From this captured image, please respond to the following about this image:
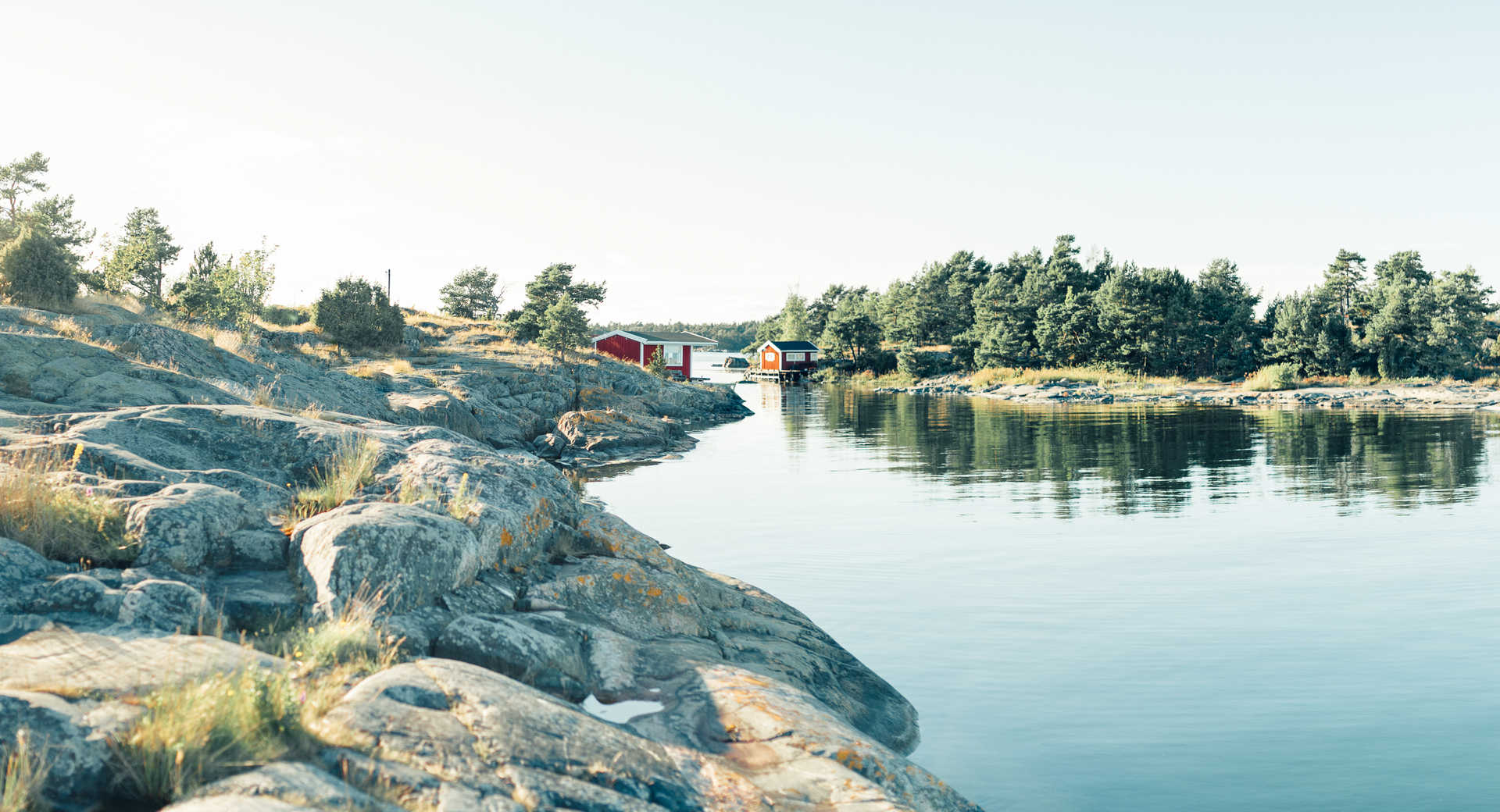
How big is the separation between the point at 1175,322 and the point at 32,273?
258 ft

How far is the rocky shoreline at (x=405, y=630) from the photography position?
4.90 metres

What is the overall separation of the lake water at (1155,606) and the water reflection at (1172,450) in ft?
0.77

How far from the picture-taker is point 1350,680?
10664 millimetres

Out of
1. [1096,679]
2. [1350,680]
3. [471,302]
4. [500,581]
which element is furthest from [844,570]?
[471,302]

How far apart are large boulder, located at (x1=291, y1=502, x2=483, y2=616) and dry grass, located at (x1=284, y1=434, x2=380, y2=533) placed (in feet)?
2.18

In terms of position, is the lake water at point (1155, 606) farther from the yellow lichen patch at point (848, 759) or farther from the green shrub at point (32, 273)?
the green shrub at point (32, 273)

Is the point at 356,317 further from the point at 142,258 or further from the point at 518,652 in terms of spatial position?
the point at 518,652

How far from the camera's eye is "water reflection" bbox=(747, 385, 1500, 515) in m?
24.8

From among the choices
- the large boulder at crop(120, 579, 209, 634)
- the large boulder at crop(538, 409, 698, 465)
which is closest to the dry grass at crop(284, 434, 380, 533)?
the large boulder at crop(120, 579, 209, 634)

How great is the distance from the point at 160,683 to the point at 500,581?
3.55 metres

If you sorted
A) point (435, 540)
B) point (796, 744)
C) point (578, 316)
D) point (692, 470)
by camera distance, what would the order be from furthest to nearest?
point (578, 316)
point (692, 470)
point (435, 540)
point (796, 744)

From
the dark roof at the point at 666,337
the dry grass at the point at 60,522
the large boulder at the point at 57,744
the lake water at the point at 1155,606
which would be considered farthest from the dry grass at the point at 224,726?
the dark roof at the point at 666,337

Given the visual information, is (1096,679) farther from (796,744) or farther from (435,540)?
(435,540)

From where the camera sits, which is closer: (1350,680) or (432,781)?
(432,781)
